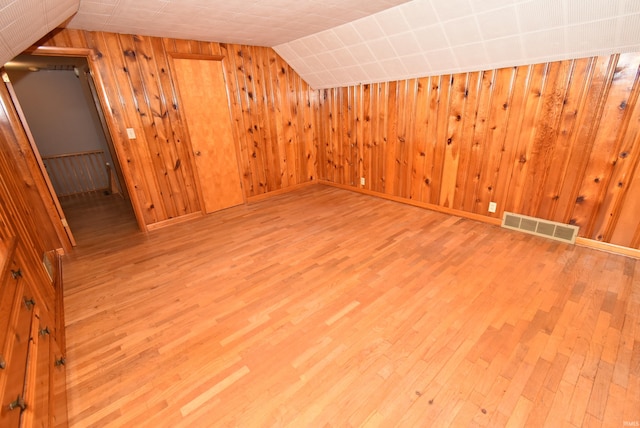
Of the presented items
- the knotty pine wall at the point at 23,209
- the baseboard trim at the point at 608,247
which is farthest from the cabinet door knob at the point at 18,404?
the baseboard trim at the point at 608,247

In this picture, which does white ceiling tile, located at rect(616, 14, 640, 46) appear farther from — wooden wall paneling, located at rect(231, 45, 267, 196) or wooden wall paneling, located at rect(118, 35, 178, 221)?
wooden wall paneling, located at rect(118, 35, 178, 221)

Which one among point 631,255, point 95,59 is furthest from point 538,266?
point 95,59

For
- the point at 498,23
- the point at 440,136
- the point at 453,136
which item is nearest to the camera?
the point at 498,23

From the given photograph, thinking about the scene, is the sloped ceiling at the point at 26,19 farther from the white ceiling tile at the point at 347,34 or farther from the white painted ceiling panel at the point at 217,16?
the white ceiling tile at the point at 347,34

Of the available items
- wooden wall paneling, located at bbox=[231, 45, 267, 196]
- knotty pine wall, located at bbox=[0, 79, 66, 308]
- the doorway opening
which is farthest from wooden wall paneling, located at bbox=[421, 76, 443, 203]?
the doorway opening

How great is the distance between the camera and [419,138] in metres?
3.62

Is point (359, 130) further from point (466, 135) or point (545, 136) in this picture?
point (545, 136)

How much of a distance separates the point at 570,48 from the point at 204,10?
3202 mm

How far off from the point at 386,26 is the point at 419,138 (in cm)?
139

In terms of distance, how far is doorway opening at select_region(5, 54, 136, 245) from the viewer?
4.99 metres

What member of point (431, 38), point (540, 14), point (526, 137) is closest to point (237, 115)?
point (431, 38)

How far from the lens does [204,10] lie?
2.48 meters

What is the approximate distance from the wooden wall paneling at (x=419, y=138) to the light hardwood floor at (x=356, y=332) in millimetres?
941

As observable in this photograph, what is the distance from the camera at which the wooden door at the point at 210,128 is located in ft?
11.6
